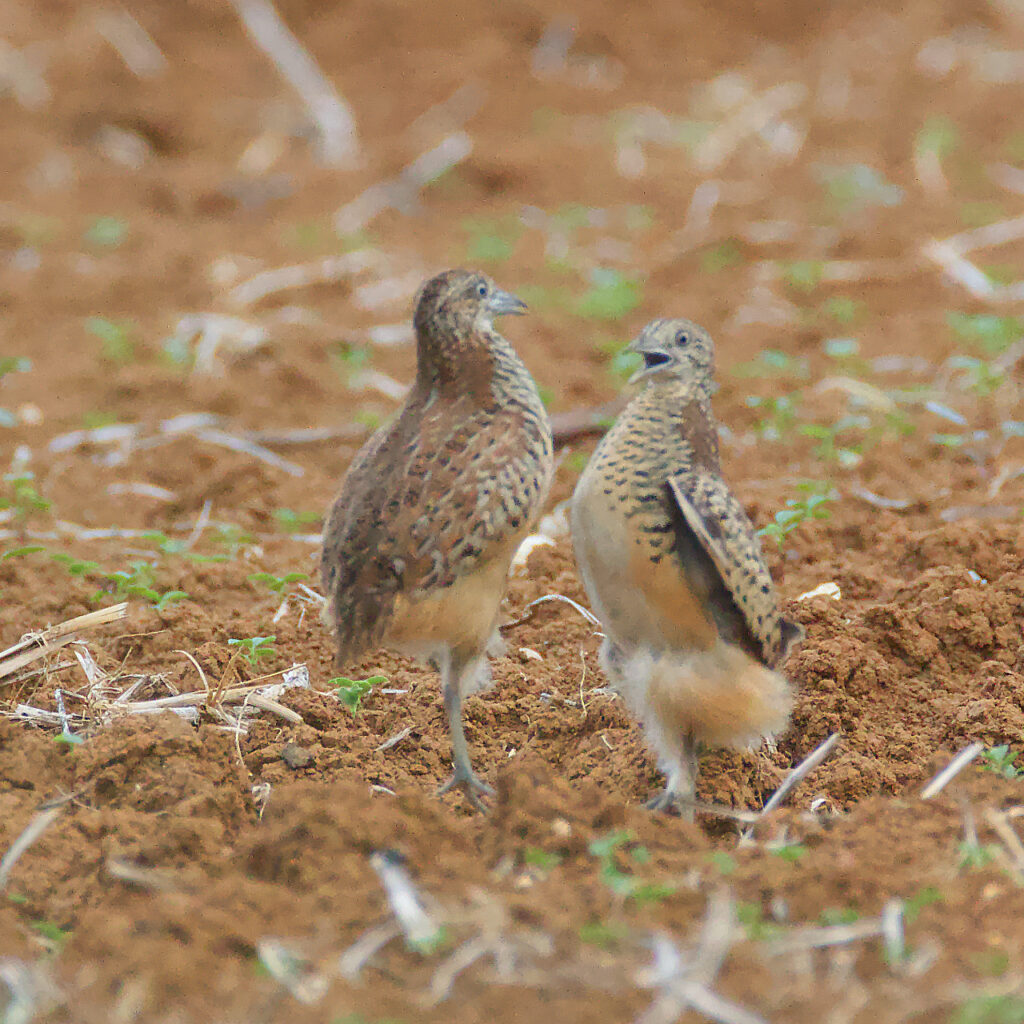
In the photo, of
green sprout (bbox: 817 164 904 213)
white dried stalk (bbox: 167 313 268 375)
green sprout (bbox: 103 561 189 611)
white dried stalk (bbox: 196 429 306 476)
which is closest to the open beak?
green sprout (bbox: 103 561 189 611)

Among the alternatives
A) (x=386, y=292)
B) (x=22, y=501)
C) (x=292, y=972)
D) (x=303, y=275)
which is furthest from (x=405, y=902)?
(x=303, y=275)

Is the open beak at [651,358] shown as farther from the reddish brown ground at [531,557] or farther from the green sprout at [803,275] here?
the green sprout at [803,275]

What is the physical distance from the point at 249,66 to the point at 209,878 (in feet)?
35.7

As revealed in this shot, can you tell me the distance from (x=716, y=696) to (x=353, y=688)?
1.13 meters

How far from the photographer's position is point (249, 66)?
506 inches

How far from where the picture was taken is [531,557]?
16.9 ft

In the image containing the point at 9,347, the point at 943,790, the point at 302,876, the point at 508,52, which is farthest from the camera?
the point at 508,52

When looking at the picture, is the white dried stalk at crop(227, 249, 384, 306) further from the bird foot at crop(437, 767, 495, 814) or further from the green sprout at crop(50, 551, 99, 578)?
the bird foot at crop(437, 767, 495, 814)

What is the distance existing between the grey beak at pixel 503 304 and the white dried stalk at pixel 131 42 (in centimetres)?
900

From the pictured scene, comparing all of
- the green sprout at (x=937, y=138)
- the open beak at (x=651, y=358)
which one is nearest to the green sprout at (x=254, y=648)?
the open beak at (x=651, y=358)

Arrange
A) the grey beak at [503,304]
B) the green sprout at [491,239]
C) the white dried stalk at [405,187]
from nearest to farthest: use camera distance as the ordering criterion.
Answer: the grey beak at [503,304], the green sprout at [491,239], the white dried stalk at [405,187]

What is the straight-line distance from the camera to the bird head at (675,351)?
4082mm

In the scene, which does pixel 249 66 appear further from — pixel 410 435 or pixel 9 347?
pixel 410 435

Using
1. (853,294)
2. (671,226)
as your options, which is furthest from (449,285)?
(671,226)
